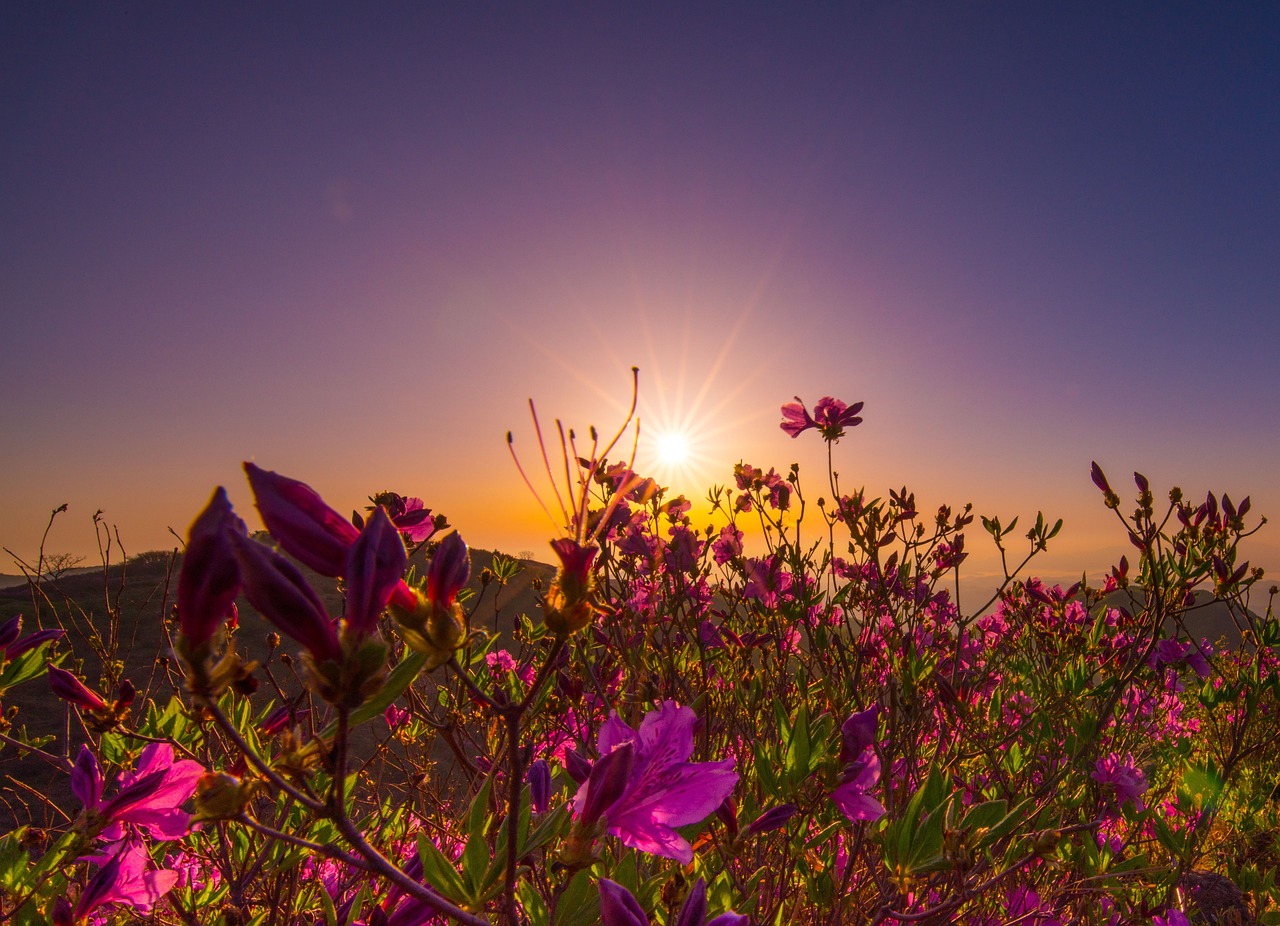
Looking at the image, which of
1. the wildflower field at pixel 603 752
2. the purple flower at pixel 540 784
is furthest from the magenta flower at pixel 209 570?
the purple flower at pixel 540 784

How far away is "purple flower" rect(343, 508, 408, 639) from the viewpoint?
2.03 ft

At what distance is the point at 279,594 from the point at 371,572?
0.25 feet

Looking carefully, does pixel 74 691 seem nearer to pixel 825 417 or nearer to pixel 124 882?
pixel 124 882

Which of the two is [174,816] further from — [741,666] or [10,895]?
[741,666]

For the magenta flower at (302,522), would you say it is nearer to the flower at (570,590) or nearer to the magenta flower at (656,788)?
the flower at (570,590)

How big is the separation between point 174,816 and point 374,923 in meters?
0.47

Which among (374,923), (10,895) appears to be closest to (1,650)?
(10,895)

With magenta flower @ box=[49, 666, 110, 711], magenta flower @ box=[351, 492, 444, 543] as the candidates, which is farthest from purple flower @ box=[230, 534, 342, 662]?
magenta flower @ box=[49, 666, 110, 711]

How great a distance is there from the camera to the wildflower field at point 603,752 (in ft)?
2.17

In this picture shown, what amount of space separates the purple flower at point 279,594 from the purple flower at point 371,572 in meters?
0.03

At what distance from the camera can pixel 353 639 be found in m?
0.62

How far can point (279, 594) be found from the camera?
1.91 feet

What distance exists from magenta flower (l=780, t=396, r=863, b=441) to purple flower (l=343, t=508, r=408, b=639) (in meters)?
2.77

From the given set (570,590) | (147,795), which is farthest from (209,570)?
(147,795)
